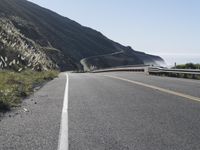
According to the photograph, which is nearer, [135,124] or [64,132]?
[64,132]

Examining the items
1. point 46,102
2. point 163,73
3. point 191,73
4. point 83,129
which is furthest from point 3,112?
point 163,73

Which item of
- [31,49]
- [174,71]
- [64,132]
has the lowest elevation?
[64,132]

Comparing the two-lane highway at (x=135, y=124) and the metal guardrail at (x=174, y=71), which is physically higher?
the metal guardrail at (x=174, y=71)

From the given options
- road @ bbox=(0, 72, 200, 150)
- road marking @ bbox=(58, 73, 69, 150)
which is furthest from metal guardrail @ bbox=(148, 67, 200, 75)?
road marking @ bbox=(58, 73, 69, 150)

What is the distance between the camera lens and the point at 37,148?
7570 millimetres

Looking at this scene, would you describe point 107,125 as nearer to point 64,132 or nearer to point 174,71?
point 64,132

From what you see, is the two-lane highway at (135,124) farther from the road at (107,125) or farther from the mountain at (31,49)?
the mountain at (31,49)

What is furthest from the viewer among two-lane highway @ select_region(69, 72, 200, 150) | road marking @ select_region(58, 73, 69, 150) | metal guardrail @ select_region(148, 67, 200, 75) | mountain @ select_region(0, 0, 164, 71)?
mountain @ select_region(0, 0, 164, 71)

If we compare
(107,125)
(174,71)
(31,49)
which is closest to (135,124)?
(107,125)

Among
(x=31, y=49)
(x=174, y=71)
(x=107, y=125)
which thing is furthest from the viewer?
(x=31, y=49)

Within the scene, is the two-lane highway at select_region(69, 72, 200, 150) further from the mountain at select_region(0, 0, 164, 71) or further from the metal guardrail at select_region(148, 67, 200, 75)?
the metal guardrail at select_region(148, 67, 200, 75)

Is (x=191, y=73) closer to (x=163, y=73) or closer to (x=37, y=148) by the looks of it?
(x=163, y=73)

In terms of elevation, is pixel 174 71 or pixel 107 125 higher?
pixel 174 71

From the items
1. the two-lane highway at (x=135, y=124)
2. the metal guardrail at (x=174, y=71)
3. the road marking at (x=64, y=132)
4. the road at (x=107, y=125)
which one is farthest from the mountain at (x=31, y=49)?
the road marking at (x=64, y=132)
